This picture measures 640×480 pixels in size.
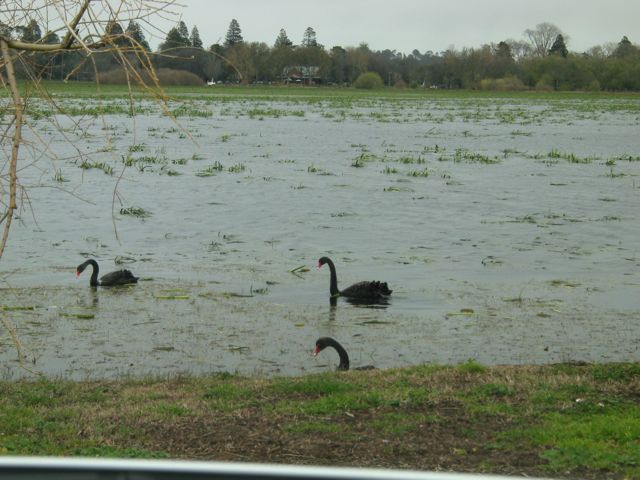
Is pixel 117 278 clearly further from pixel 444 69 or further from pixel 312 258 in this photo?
pixel 444 69

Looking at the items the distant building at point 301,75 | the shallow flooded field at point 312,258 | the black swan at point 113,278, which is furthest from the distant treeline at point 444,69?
the black swan at point 113,278

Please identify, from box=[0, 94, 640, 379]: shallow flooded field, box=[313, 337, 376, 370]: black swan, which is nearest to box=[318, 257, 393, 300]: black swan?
box=[0, 94, 640, 379]: shallow flooded field

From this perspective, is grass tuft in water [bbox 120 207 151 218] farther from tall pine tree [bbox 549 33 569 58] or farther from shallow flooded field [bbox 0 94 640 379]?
tall pine tree [bbox 549 33 569 58]

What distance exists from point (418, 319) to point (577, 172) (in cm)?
1725

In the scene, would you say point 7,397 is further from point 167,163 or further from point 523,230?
point 167,163

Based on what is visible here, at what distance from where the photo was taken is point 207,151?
1249 inches

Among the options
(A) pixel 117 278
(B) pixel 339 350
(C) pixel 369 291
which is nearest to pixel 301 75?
(A) pixel 117 278

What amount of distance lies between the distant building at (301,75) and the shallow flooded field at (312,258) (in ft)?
298

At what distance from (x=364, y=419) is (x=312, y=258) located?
29.1 ft

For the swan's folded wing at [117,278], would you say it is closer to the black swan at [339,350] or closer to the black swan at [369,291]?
the black swan at [369,291]

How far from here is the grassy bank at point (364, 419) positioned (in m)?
5.84

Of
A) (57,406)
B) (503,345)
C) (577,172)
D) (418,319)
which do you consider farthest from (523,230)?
(57,406)

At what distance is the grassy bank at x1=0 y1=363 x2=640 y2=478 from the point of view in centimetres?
584

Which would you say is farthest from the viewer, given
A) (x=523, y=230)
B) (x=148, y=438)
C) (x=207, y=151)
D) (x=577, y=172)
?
(x=207, y=151)
